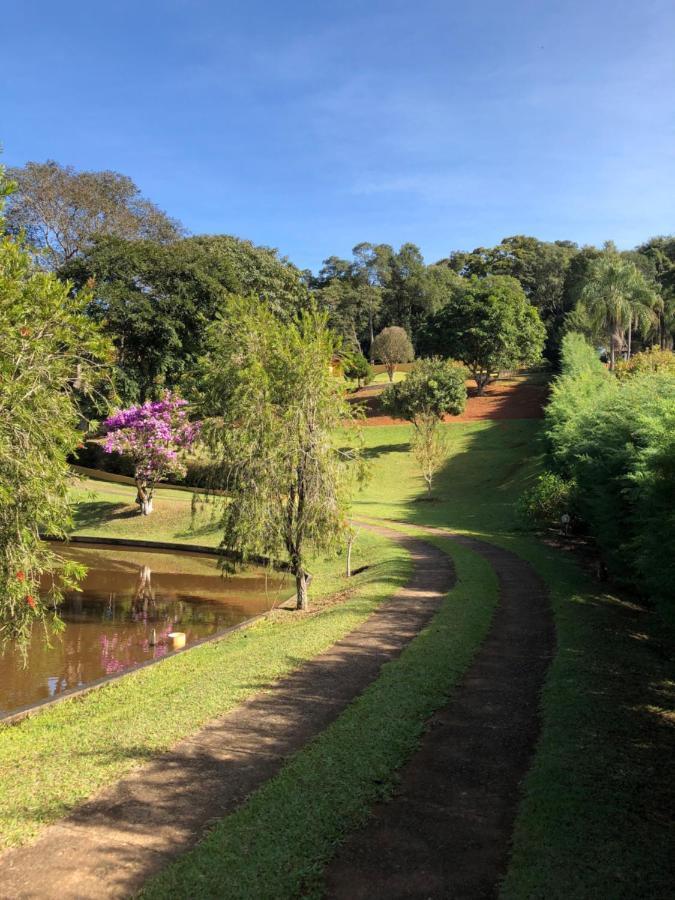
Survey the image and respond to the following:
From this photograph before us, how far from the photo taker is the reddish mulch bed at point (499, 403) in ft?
169

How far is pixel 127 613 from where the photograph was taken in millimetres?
17797

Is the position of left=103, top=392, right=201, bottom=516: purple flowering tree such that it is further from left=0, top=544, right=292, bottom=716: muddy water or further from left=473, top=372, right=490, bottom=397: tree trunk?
left=473, top=372, right=490, bottom=397: tree trunk

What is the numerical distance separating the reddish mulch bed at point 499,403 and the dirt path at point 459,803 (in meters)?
39.8

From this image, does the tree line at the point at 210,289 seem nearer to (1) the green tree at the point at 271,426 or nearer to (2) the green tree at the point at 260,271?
(2) the green tree at the point at 260,271

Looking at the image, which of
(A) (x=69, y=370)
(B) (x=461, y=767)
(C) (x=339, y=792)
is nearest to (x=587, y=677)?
(B) (x=461, y=767)

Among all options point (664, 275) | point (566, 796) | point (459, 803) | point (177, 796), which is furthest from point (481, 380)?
point (177, 796)

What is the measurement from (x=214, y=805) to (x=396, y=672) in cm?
424

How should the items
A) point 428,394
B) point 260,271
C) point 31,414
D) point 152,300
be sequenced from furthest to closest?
point 260,271 → point 428,394 → point 152,300 → point 31,414

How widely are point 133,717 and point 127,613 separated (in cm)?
997

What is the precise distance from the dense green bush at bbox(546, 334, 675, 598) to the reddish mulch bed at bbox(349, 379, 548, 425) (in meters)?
25.5

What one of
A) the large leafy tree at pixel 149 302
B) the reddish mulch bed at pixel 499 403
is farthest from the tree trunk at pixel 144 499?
the reddish mulch bed at pixel 499 403

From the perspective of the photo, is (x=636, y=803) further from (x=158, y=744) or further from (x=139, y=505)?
(x=139, y=505)

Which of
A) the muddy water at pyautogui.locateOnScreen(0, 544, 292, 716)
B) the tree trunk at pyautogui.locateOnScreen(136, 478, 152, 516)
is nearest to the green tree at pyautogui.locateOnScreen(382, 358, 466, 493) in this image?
the tree trunk at pyautogui.locateOnScreen(136, 478, 152, 516)

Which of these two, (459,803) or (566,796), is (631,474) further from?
(459,803)
